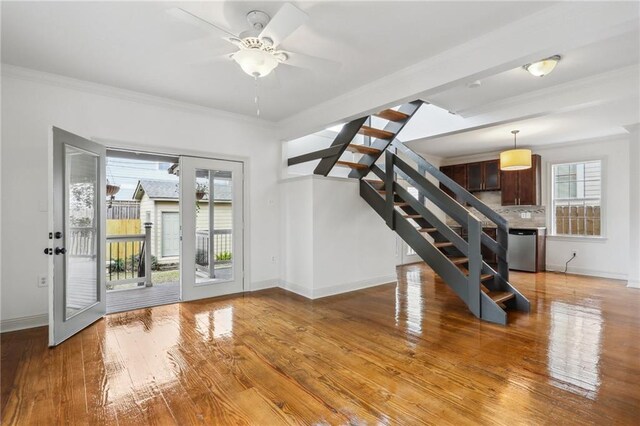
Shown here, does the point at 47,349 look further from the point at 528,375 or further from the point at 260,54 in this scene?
the point at 528,375

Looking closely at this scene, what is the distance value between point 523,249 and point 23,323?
27.1 feet

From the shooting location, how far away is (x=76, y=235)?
11.0 ft

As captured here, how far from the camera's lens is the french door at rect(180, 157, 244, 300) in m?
4.39

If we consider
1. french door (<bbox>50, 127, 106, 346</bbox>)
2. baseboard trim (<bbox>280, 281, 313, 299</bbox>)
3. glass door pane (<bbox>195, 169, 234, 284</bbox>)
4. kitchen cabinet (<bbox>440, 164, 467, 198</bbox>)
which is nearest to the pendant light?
kitchen cabinet (<bbox>440, 164, 467, 198</bbox>)

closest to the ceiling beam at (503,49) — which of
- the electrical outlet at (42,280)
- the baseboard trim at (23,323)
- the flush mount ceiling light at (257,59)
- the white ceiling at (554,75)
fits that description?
the white ceiling at (554,75)

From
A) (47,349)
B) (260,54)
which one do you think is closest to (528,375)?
(260,54)

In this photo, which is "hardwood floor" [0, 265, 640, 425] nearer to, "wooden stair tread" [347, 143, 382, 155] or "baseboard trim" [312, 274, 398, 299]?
"baseboard trim" [312, 274, 398, 299]

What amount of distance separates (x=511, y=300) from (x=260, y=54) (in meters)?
4.13

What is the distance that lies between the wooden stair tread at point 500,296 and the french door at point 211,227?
3.56 meters

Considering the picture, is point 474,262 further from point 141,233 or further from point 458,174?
→ point 141,233

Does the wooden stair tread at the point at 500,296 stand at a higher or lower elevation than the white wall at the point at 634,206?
lower

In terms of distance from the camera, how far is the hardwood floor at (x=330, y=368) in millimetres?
1934

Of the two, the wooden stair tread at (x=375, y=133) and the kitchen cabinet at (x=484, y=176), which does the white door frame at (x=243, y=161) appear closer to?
the wooden stair tread at (x=375, y=133)

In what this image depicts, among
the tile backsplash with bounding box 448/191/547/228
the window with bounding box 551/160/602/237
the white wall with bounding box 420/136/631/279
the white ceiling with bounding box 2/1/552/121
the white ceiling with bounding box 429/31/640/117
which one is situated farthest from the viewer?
the tile backsplash with bounding box 448/191/547/228
